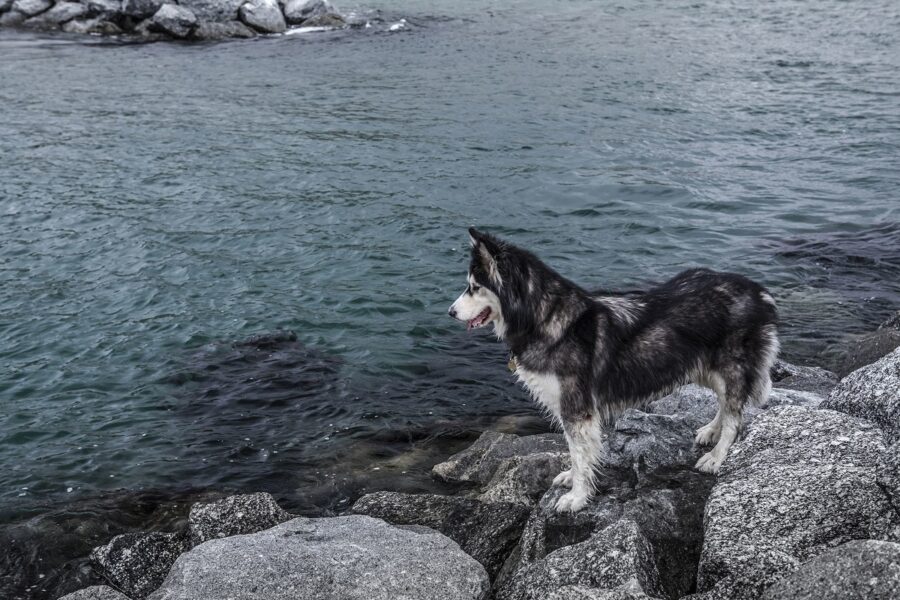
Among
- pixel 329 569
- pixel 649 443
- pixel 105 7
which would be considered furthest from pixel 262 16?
pixel 329 569

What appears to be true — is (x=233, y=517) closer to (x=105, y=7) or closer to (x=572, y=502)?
(x=572, y=502)

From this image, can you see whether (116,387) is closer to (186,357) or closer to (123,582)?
(186,357)

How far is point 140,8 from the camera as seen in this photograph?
37219 millimetres

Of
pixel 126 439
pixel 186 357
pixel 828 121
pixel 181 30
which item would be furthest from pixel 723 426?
pixel 181 30

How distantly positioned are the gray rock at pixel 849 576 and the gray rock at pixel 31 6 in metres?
41.4

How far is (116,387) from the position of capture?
12844 mm

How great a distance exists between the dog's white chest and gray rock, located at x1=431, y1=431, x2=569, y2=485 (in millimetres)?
1610

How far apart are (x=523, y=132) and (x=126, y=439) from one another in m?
15.7

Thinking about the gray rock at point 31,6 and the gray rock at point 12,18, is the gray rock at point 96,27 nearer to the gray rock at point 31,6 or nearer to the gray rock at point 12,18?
the gray rock at point 31,6

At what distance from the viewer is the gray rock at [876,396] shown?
7375 mm

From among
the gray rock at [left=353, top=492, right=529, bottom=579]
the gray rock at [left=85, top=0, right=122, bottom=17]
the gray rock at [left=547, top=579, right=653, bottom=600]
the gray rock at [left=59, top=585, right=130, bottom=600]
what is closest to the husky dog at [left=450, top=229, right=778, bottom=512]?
the gray rock at [left=353, top=492, right=529, bottom=579]

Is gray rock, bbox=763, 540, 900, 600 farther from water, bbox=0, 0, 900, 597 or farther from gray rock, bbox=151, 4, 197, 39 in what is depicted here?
gray rock, bbox=151, 4, 197, 39

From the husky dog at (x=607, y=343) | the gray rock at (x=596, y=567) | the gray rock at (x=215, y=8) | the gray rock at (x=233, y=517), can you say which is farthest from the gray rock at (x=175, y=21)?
the gray rock at (x=596, y=567)

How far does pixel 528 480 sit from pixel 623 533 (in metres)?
2.17
